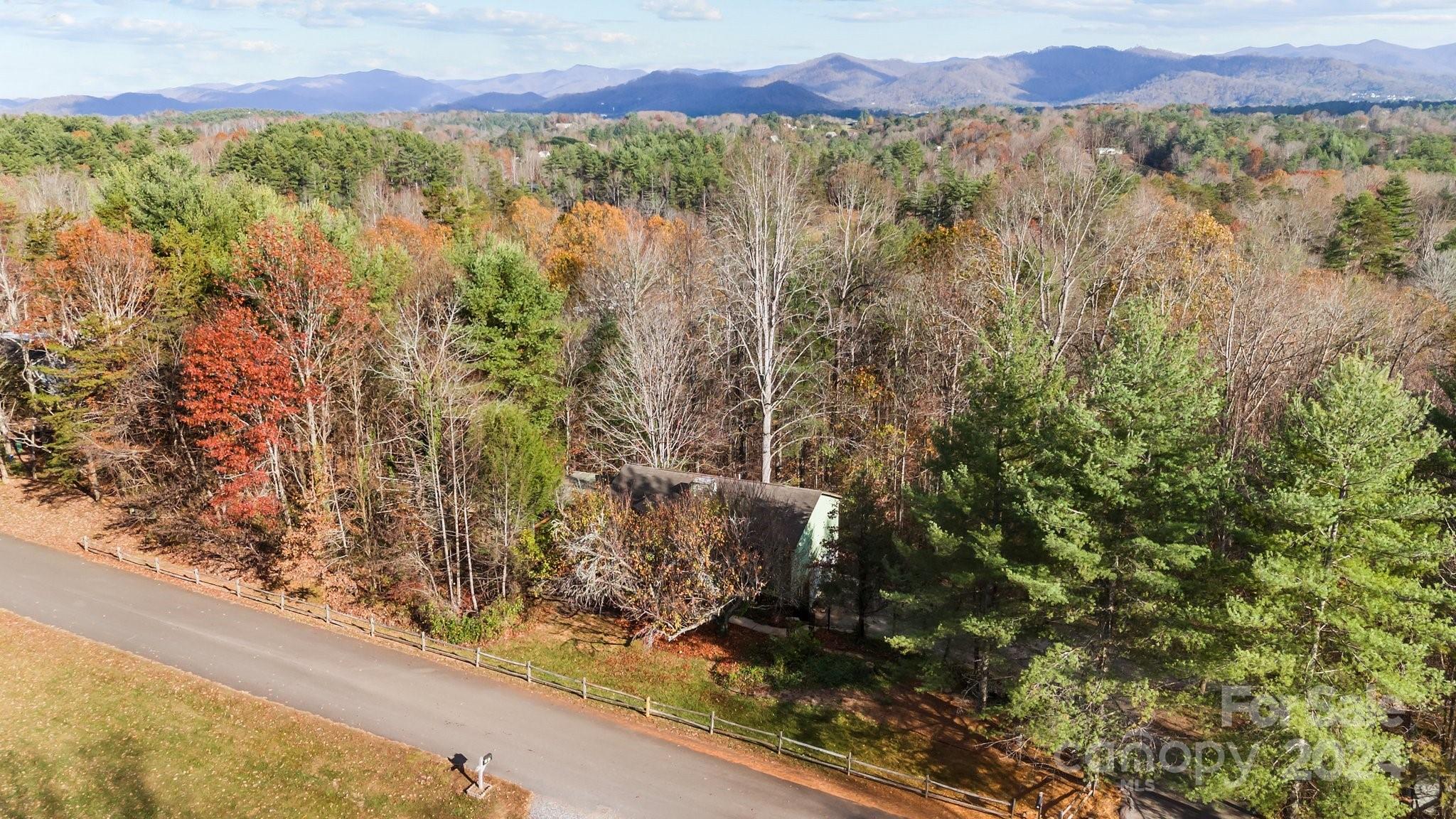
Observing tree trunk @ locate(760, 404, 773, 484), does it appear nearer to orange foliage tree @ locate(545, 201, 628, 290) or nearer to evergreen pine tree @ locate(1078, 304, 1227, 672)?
evergreen pine tree @ locate(1078, 304, 1227, 672)

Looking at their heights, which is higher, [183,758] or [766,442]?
[766,442]

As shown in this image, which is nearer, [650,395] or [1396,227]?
[650,395]

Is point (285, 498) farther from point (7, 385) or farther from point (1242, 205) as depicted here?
point (1242, 205)

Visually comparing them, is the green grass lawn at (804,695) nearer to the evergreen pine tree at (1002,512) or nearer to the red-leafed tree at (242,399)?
the evergreen pine tree at (1002,512)

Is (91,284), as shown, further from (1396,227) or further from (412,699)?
(1396,227)

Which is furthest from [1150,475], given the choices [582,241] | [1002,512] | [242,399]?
[582,241]

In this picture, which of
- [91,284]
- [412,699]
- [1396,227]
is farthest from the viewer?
[1396,227]

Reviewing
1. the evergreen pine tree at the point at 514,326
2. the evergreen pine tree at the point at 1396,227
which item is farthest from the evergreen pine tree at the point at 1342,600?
the evergreen pine tree at the point at 1396,227

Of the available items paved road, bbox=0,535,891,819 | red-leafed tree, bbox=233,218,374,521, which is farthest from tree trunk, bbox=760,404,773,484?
red-leafed tree, bbox=233,218,374,521

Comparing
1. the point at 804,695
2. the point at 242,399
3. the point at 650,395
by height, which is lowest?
the point at 804,695
